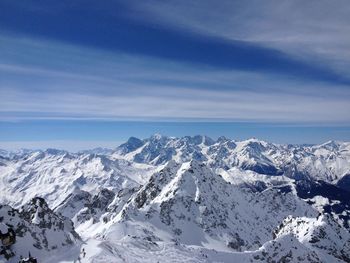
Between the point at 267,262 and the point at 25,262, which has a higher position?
the point at 25,262

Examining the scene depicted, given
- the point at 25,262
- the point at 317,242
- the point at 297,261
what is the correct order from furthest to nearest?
the point at 317,242, the point at 297,261, the point at 25,262

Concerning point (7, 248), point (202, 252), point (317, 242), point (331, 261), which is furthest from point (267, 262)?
point (7, 248)

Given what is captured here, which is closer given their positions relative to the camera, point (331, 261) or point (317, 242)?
point (331, 261)

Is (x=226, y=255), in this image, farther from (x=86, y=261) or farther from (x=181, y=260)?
(x=86, y=261)

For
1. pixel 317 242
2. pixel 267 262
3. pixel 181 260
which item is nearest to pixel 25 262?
pixel 181 260

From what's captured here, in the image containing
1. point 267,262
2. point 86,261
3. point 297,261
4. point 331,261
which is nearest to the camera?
point 86,261

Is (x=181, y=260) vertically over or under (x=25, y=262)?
under

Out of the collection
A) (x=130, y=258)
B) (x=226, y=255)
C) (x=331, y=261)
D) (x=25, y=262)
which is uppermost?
(x=25, y=262)

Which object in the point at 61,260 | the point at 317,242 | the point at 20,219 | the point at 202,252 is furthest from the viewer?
the point at 317,242

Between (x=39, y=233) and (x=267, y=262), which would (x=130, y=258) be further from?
(x=267, y=262)
